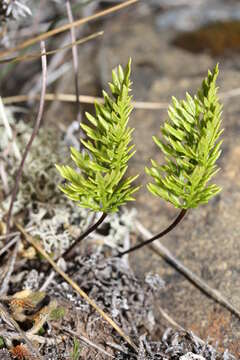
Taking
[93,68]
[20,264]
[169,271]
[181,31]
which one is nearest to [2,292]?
[20,264]

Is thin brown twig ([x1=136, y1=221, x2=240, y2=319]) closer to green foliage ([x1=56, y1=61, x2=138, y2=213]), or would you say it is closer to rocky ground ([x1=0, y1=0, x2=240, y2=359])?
A: rocky ground ([x1=0, y1=0, x2=240, y2=359])

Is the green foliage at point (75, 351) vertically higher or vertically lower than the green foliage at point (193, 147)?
lower

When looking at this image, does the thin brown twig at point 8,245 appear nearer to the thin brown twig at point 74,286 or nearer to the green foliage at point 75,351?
the thin brown twig at point 74,286

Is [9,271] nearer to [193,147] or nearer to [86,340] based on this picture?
[86,340]

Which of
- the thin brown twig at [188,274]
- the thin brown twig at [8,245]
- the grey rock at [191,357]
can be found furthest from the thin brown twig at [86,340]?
the thin brown twig at [188,274]

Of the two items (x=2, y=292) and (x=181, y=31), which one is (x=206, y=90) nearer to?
(x=2, y=292)

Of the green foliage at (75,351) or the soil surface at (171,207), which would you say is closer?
the green foliage at (75,351)
